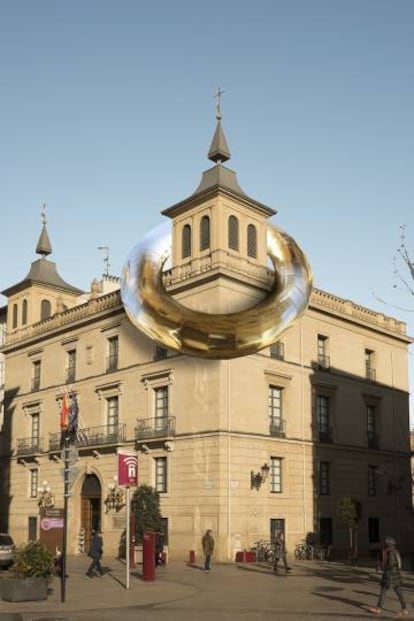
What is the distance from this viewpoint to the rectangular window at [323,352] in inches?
1823

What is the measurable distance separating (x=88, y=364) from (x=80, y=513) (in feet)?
29.7

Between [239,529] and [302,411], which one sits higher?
[302,411]

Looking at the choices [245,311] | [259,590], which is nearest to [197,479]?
[259,590]

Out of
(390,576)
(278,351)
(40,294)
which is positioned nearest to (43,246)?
(40,294)

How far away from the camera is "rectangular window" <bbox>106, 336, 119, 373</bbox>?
46.2 m

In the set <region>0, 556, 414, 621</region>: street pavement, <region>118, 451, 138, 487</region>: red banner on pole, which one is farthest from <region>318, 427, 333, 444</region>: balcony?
<region>118, 451, 138, 487</region>: red banner on pole

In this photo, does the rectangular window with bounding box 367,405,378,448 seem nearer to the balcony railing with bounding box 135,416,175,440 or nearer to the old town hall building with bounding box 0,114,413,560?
the old town hall building with bounding box 0,114,413,560

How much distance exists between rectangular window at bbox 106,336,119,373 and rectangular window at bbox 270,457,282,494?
11.1 metres

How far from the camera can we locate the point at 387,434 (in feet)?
167

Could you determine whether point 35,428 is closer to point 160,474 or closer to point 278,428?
point 160,474

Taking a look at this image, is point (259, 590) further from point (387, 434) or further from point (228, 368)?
point (387, 434)

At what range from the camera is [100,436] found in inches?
1794

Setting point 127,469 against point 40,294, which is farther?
point 40,294

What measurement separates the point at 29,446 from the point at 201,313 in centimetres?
4701
